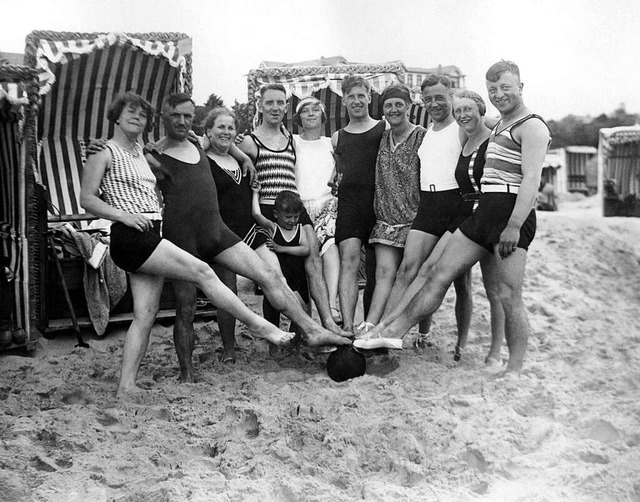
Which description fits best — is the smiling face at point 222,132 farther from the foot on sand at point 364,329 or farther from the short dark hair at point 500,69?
the short dark hair at point 500,69

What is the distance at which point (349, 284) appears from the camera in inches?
182

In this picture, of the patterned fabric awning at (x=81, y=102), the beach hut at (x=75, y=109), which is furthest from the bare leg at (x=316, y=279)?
the patterned fabric awning at (x=81, y=102)

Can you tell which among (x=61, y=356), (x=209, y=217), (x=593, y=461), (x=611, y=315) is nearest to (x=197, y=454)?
(x=209, y=217)

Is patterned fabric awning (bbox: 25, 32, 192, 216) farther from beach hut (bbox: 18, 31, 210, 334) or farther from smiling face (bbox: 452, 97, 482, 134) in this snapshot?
smiling face (bbox: 452, 97, 482, 134)

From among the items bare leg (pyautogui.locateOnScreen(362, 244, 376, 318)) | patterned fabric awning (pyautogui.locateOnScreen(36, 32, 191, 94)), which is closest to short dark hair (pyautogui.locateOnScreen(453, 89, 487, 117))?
bare leg (pyautogui.locateOnScreen(362, 244, 376, 318))

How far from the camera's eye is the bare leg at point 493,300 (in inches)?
A: 172

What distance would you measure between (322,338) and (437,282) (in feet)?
2.48

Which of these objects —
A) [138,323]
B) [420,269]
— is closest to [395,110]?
[420,269]

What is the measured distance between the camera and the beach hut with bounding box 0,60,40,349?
5.12 meters

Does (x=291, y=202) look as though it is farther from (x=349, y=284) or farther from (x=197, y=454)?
(x=197, y=454)

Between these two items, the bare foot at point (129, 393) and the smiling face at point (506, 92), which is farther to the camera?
the smiling face at point (506, 92)

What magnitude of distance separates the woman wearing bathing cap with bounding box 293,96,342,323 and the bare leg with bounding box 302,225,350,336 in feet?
0.26

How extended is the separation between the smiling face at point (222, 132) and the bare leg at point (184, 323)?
943 millimetres

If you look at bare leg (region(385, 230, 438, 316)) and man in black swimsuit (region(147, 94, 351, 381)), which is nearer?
man in black swimsuit (region(147, 94, 351, 381))
